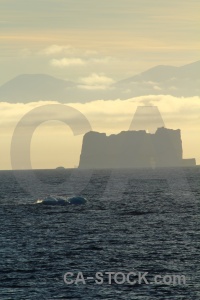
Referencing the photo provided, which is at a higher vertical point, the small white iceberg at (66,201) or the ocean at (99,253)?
the small white iceberg at (66,201)

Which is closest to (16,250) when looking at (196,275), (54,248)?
(54,248)

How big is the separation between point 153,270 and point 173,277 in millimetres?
3982

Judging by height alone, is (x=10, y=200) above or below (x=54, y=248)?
above

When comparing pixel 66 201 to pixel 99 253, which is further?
pixel 66 201

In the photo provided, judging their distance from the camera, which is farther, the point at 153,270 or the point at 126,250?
the point at 126,250

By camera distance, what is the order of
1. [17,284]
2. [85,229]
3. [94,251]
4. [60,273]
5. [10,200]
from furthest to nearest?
1. [10,200]
2. [85,229]
3. [94,251]
4. [60,273]
5. [17,284]

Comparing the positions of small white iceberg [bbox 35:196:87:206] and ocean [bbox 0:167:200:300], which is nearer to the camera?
ocean [bbox 0:167:200:300]

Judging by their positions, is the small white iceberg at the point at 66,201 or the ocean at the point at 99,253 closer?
the ocean at the point at 99,253

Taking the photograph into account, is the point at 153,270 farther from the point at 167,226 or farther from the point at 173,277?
the point at 167,226

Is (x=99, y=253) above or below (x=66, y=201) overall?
below

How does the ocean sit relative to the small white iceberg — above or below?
below

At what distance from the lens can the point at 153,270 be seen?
82.4 m

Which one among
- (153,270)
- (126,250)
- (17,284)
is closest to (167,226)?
(126,250)

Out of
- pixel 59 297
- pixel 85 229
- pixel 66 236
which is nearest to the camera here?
pixel 59 297
